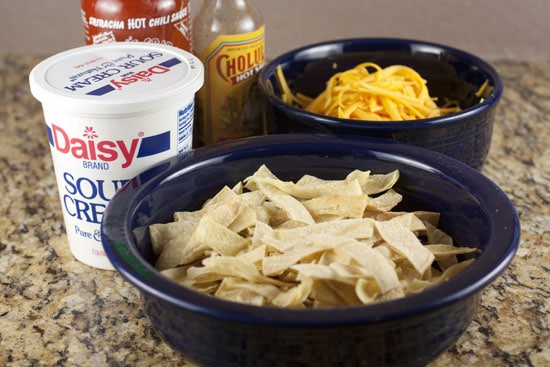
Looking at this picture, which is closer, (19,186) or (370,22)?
(19,186)

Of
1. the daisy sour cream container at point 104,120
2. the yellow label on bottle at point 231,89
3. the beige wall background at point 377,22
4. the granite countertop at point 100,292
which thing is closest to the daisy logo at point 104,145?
the daisy sour cream container at point 104,120

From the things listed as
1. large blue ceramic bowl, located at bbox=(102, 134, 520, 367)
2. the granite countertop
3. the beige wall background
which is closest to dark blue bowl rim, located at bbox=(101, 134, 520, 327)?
large blue ceramic bowl, located at bbox=(102, 134, 520, 367)

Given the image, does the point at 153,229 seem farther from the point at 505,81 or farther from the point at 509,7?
the point at 509,7

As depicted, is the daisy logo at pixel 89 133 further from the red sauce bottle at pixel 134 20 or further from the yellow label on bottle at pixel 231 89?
the yellow label on bottle at pixel 231 89

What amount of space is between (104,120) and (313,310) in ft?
1.31

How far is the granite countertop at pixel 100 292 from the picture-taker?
0.98m

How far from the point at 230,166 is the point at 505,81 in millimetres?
939

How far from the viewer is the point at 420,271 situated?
91 cm

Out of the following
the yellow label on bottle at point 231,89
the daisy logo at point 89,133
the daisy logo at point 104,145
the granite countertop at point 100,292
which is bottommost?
the granite countertop at point 100,292

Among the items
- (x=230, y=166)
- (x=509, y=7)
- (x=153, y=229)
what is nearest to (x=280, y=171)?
(x=230, y=166)

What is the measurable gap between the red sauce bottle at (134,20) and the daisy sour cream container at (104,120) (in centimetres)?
7

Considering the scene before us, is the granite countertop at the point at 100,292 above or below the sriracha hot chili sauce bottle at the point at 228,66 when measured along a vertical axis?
below

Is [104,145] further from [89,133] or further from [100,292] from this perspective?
[100,292]

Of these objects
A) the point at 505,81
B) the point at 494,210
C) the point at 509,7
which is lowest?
the point at 505,81
